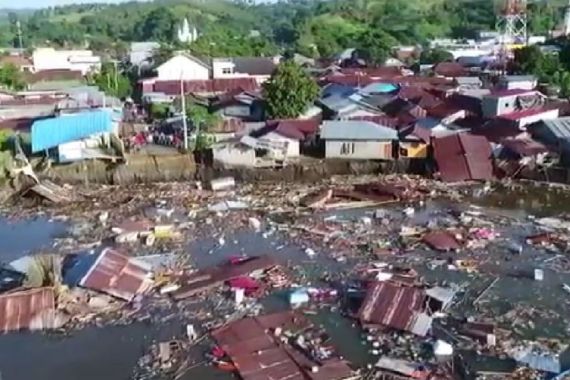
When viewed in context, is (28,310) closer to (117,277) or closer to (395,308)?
(117,277)

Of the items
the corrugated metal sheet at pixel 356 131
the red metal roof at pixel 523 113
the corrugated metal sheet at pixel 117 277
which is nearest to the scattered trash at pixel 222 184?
the corrugated metal sheet at pixel 356 131

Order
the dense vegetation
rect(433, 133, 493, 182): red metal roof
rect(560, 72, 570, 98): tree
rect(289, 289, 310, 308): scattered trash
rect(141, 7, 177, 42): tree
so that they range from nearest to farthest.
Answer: rect(289, 289, 310, 308): scattered trash → rect(433, 133, 493, 182): red metal roof → rect(560, 72, 570, 98): tree → the dense vegetation → rect(141, 7, 177, 42): tree

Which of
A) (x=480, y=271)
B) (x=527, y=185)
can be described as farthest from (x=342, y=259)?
(x=527, y=185)

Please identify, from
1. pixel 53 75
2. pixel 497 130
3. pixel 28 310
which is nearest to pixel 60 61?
A: pixel 53 75

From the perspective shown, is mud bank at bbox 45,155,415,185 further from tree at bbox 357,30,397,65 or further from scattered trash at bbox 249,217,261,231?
tree at bbox 357,30,397,65

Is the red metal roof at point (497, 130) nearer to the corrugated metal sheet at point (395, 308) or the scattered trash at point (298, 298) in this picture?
the corrugated metal sheet at point (395, 308)

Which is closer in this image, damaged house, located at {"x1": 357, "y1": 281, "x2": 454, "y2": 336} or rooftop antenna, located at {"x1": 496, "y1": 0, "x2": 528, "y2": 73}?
damaged house, located at {"x1": 357, "y1": 281, "x2": 454, "y2": 336}

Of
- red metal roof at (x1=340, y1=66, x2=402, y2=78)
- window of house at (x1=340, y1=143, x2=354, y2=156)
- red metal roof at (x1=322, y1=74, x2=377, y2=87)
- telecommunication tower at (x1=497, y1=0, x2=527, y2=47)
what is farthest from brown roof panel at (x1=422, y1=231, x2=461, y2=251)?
telecommunication tower at (x1=497, y1=0, x2=527, y2=47)
